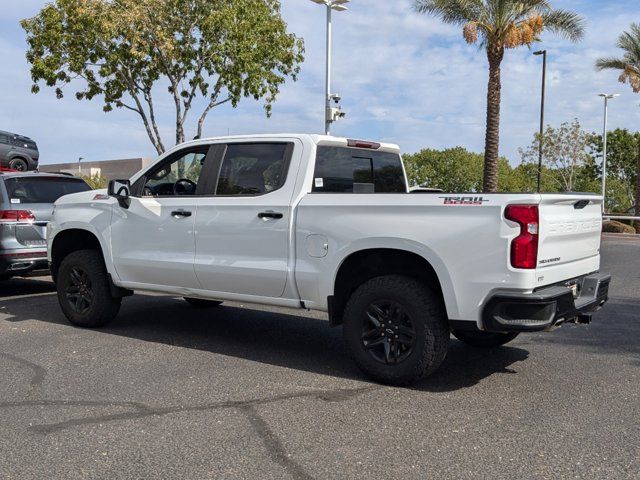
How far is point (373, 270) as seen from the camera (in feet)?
18.0

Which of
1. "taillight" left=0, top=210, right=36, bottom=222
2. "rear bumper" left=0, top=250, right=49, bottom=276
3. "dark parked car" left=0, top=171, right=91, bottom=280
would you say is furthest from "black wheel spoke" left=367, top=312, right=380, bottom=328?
"taillight" left=0, top=210, right=36, bottom=222

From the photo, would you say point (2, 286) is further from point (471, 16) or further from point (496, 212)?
point (471, 16)

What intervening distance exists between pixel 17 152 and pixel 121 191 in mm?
13704

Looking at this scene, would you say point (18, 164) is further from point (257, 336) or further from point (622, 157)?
point (622, 157)

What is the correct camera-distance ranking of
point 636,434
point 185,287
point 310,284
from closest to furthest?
point 636,434
point 310,284
point 185,287

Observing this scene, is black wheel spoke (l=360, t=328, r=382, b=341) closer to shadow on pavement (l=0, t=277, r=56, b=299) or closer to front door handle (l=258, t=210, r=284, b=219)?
front door handle (l=258, t=210, r=284, b=219)

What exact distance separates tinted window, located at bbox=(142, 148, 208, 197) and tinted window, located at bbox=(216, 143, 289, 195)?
34 centimetres

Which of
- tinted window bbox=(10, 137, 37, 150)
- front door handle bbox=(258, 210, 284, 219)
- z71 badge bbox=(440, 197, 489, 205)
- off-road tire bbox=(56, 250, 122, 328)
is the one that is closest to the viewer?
z71 badge bbox=(440, 197, 489, 205)

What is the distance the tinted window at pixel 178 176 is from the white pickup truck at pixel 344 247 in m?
0.01

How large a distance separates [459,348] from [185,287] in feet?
8.70

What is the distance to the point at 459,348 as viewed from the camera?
20.9ft

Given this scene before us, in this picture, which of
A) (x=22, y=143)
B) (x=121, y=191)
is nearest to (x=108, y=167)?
(x=22, y=143)

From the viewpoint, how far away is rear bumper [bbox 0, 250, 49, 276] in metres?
9.02

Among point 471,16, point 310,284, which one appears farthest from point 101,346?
point 471,16
